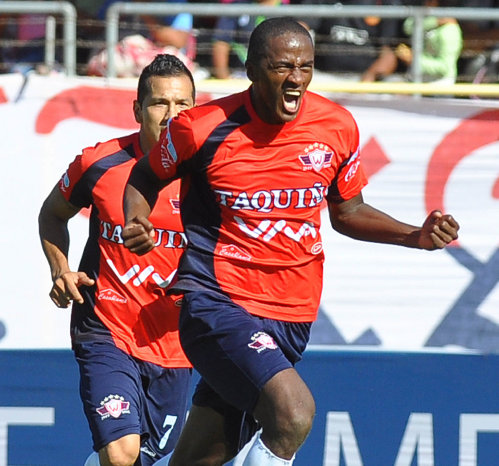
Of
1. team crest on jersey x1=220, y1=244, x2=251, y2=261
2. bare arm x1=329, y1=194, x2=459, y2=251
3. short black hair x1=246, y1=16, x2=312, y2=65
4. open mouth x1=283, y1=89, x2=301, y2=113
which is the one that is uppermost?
short black hair x1=246, y1=16, x2=312, y2=65

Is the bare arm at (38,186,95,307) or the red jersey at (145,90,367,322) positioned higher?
the red jersey at (145,90,367,322)

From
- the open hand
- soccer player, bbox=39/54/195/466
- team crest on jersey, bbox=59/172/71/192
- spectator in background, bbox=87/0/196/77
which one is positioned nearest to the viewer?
the open hand

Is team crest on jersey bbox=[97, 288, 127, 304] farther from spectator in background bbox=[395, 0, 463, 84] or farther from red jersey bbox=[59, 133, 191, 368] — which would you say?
spectator in background bbox=[395, 0, 463, 84]

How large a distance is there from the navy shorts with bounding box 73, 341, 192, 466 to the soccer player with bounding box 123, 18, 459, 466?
0.32 m

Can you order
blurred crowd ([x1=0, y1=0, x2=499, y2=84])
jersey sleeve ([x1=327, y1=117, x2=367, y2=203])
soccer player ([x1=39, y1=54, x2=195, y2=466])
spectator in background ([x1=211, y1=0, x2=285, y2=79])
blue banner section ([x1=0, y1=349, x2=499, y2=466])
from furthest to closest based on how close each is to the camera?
spectator in background ([x1=211, y1=0, x2=285, y2=79]), blurred crowd ([x1=0, y1=0, x2=499, y2=84]), blue banner section ([x1=0, y1=349, x2=499, y2=466]), soccer player ([x1=39, y1=54, x2=195, y2=466]), jersey sleeve ([x1=327, y1=117, x2=367, y2=203])

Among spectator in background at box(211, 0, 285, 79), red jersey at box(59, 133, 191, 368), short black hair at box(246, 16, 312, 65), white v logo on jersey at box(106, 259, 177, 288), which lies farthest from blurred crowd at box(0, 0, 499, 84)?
short black hair at box(246, 16, 312, 65)

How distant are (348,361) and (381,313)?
595 millimetres

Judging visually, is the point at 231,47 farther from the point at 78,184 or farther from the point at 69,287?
the point at 69,287

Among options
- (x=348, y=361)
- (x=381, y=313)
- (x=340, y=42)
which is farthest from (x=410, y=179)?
(x=340, y=42)

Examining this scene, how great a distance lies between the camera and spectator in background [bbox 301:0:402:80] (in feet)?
25.5

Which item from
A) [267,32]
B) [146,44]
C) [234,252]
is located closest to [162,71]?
[267,32]

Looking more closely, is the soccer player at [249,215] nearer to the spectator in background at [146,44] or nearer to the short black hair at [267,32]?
the short black hair at [267,32]

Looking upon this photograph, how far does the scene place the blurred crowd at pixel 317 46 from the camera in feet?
24.1

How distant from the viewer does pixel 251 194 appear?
4.18 meters
